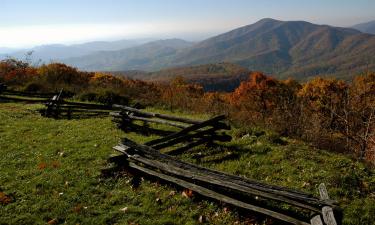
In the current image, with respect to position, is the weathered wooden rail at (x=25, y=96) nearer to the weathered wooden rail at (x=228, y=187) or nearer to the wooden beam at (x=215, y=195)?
the weathered wooden rail at (x=228, y=187)

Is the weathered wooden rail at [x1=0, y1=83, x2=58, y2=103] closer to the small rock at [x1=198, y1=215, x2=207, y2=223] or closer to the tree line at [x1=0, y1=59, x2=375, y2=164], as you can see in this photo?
the tree line at [x1=0, y1=59, x2=375, y2=164]

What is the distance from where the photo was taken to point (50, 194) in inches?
382

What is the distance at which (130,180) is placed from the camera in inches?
408

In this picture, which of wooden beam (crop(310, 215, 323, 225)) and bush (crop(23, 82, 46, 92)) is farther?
bush (crop(23, 82, 46, 92))

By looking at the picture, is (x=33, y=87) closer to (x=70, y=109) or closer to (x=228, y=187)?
(x=70, y=109)

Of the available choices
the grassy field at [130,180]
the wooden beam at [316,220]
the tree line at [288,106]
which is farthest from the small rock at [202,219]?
the tree line at [288,106]

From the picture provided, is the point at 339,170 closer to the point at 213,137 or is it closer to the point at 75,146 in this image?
the point at 213,137

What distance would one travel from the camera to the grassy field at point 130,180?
8461mm

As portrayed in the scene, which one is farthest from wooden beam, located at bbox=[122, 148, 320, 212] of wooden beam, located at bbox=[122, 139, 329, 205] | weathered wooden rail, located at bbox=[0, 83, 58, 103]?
weathered wooden rail, located at bbox=[0, 83, 58, 103]

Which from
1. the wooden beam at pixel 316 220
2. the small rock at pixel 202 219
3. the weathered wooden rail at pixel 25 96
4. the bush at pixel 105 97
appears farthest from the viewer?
the bush at pixel 105 97

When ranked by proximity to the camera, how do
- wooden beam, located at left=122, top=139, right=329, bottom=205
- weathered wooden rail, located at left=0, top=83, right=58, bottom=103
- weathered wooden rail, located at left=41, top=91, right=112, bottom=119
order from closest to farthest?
1. wooden beam, located at left=122, top=139, right=329, bottom=205
2. weathered wooden rail, located at left=41, top=91, right=112, bottom=119
3. weathered wooden rail, located at left=0, top=83, right=58, bottom=103

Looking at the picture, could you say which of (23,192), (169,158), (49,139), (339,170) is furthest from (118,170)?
(339,170)

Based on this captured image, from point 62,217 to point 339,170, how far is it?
7853mm

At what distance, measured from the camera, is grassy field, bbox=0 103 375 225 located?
27.8 ft
